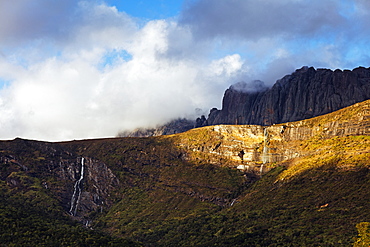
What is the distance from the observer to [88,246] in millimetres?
166250

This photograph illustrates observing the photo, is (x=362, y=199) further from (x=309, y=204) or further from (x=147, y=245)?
(x=147, y=245)

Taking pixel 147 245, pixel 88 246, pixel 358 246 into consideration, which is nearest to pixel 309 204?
pixel 358 246

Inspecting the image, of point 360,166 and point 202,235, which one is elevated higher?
point 360,166

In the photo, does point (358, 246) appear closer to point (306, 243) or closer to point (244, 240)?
point (306, 243)

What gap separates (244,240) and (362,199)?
4502 centimetres

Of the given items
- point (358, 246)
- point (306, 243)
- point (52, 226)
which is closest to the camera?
point (358, 246)

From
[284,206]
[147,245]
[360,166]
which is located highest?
[360,166]

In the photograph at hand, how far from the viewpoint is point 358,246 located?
485ft

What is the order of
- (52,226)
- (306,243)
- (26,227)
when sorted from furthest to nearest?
(52,226), (26,227), (306,243)

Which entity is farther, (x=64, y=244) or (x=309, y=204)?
(x=309, y=204)

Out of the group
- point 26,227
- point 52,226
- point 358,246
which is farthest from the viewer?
point 52,226

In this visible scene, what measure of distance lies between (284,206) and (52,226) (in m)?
91.5

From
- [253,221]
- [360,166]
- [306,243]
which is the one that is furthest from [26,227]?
[360,166]

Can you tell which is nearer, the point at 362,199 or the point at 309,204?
the point at 362,199
